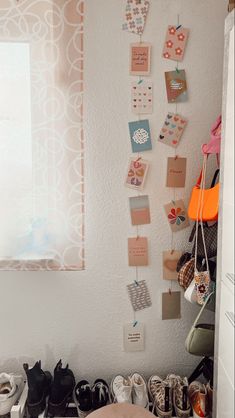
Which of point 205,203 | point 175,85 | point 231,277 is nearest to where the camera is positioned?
point 231,277

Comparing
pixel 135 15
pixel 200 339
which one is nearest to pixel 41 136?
pixel 135 15

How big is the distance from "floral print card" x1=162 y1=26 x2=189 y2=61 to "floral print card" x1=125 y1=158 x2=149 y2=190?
463 mm

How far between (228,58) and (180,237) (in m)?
0.79

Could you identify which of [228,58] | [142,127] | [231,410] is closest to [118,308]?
[231,410]

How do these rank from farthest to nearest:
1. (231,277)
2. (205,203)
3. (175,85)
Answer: (175,85), (205,203), (231,277)

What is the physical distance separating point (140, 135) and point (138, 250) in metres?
0.52

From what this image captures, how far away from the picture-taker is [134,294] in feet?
5.73

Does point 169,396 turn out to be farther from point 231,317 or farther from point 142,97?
point 142,97

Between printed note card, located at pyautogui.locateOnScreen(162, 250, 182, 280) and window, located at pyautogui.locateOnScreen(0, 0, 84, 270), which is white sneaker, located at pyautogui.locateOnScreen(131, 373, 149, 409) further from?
window, located at pyautogui.locateOnScreen(0, 0, 84, 270)

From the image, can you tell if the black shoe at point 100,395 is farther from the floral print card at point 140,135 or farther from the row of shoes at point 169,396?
the floral print card at point 140,135

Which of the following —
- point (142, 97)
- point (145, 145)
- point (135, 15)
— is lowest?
point (145, 145)

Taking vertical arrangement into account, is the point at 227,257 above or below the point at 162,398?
above

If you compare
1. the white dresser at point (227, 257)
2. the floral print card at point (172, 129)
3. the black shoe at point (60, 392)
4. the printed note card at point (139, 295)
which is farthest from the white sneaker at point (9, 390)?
the floral print card at point (172, 129)

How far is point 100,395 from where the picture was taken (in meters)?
1.64
